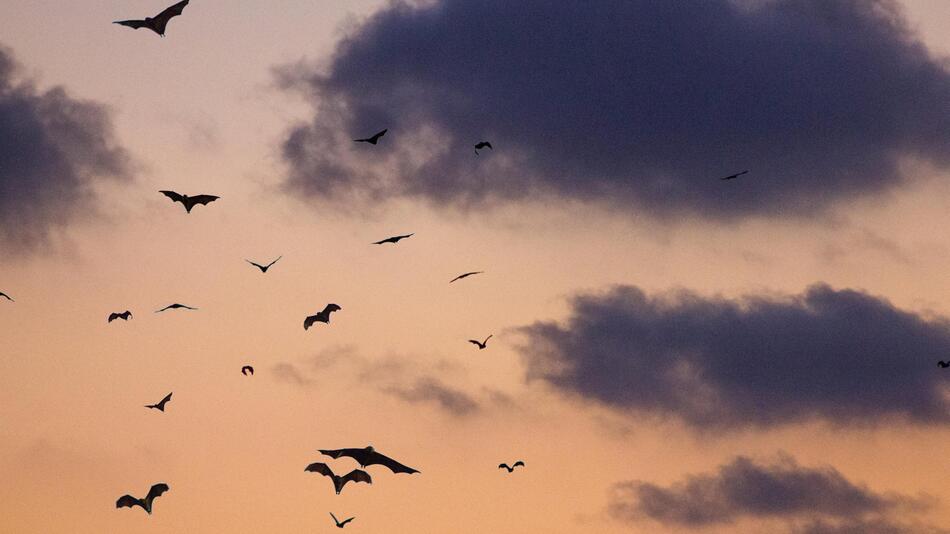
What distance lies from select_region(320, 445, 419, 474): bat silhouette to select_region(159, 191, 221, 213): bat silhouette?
18235 millimetres

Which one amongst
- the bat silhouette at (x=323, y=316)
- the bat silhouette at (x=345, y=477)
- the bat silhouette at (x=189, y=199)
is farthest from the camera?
the bat silhouette at (x=323, y=316)

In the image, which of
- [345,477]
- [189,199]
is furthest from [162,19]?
[345,477]

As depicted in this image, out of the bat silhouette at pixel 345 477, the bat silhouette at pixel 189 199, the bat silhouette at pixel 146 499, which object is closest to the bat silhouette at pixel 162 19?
the bat silhouette at pixel 189 199

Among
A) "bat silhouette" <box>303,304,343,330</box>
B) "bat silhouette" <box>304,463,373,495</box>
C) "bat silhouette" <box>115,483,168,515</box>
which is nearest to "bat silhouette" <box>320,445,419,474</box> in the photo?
"bat silhouette" <box>304,463,373,495</box>

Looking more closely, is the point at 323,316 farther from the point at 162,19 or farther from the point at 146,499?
the point at 162,19

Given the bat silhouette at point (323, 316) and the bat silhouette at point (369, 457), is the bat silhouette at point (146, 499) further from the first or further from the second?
the bat silhouette at point (369, 457)

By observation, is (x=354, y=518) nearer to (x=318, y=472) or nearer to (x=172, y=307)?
(x=318, y=472)

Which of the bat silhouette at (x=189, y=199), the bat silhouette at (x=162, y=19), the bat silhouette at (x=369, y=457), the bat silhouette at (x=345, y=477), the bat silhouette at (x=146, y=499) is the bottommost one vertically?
A: the bat silhouette at (x=369, y=457)

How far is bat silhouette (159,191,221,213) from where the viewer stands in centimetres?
5872

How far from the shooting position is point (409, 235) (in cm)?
5666

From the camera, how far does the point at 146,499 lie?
196ft

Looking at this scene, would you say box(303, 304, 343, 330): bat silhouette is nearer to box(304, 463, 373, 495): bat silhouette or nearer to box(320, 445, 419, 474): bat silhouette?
box(304, 463, 373, 495): bat silhouette

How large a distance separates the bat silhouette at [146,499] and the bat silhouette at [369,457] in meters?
17.4

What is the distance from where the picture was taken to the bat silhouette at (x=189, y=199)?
58719mm
